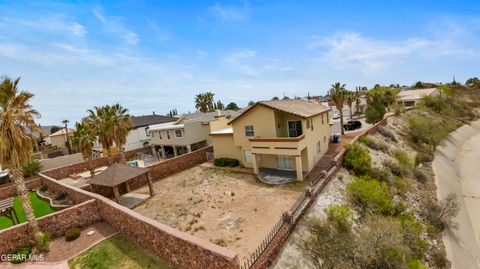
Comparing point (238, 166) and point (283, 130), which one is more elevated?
point (283, 130)

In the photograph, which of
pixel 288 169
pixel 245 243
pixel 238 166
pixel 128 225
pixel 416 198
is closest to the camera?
pixel 245 243

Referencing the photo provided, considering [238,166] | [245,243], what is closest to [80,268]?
[245,243]

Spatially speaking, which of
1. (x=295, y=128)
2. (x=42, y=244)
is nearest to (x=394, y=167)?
(x=295, y=128)

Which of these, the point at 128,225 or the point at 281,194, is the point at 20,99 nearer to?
the point at 128,225

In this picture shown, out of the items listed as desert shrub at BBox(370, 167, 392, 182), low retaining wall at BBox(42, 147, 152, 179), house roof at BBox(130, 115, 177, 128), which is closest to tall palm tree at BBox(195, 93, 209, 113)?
house roof at BBox(130, 115, 177, 128)

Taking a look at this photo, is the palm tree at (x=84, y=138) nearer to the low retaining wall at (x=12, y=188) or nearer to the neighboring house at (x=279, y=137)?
the low retaining wall at (x=12, y=188)

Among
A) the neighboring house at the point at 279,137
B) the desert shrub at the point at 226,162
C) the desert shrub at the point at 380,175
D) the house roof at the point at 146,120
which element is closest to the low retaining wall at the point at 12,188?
the house roof at the point at 146,120

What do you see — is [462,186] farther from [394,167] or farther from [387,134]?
[387,134]
